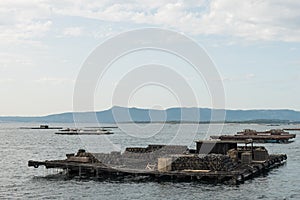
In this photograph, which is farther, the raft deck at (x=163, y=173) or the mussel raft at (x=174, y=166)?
the mussel raft at (x=174, y=166)

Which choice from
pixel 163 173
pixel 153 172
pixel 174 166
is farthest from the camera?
pixel 174 166

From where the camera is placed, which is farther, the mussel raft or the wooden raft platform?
the mussel raft

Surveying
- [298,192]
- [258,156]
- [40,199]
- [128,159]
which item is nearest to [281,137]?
[258,156]

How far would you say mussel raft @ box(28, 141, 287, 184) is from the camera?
5541 centimetres

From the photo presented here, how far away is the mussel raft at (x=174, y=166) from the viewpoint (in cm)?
5541

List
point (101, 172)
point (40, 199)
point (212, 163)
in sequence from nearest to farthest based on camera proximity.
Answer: point (40, 199) < point (212, 163) < point (101, 172)

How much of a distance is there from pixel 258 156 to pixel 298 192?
2055 cm

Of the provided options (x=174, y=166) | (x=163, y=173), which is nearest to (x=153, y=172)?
(x=163, y=173)

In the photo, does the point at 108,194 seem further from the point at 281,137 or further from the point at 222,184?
the point at 281,137

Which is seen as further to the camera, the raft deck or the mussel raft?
the mussel raft

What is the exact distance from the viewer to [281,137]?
154m

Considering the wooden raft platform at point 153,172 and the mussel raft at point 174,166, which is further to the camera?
the mussel raft at point 174,166

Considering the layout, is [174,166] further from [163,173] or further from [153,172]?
[153,172]

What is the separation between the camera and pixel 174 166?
5762 cm
